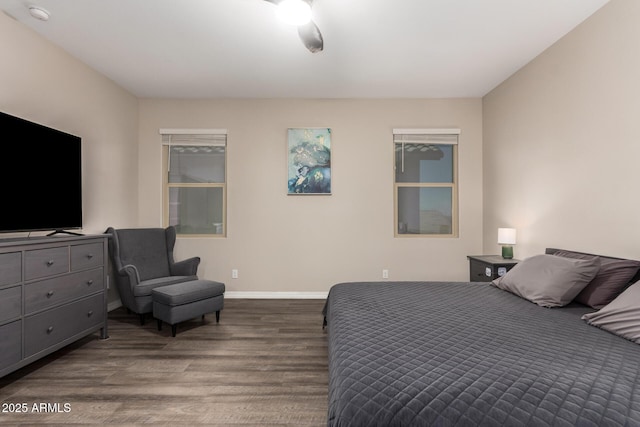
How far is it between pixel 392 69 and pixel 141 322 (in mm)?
3770

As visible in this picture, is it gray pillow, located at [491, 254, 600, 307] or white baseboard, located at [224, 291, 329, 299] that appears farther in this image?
white baseboard, located at [224, 291, 329, 299]

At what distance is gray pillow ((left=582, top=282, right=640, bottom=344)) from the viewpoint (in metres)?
1.48

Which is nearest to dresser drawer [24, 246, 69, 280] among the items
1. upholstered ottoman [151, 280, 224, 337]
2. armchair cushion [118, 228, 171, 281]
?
upholstered ottoman [151, 280, 224, 337]

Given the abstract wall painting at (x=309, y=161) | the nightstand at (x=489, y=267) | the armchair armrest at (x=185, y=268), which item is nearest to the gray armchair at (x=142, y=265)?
the armchair armrest at (x=185, y=268)

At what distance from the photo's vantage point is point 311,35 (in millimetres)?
2188

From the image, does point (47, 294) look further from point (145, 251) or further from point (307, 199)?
point (307, 199)

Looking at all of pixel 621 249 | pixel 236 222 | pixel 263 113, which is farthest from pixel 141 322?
pixel 621 249

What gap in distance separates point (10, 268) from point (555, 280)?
357cm

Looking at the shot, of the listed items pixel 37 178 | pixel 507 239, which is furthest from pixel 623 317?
pixel 37 178

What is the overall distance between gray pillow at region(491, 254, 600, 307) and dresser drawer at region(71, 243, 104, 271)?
3.45 meters

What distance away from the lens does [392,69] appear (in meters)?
3.33

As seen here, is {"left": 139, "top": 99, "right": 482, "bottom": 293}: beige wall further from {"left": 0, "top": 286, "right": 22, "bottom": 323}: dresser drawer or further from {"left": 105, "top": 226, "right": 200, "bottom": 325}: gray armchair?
{"left": 0, "top": 286, "right": 22, "bottom": 323}: dresser drawer

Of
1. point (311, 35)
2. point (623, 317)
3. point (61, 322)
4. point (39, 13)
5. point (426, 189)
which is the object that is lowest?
point (61, 322)

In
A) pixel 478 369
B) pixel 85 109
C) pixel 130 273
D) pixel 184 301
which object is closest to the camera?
pixel 478 369
